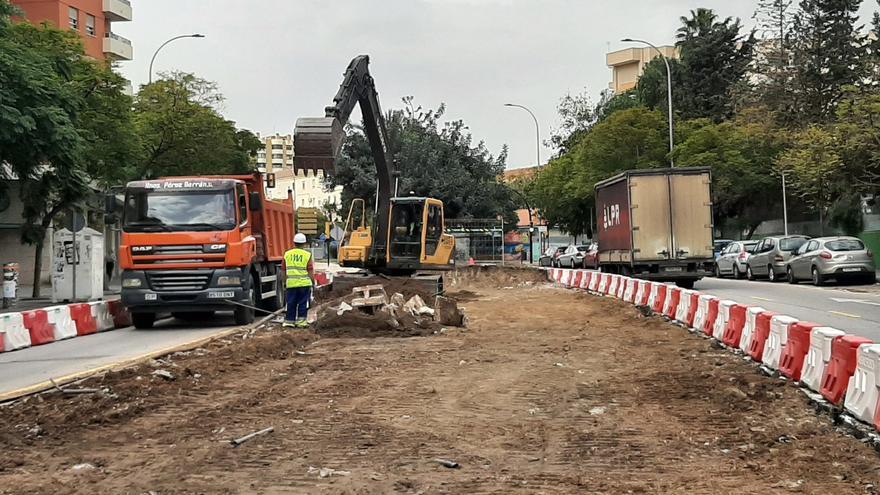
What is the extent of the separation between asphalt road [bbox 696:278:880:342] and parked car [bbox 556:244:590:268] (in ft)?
77.6

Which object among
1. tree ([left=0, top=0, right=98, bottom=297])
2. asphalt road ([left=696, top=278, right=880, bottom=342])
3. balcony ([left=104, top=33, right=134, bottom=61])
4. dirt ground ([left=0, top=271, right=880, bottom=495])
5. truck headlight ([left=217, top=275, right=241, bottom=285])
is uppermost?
balcony ([left=104, top=33, right=134, bottom=61])

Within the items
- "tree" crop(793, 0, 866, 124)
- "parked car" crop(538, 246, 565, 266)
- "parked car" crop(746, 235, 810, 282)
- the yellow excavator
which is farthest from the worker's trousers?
"parked car" crop(538, 246, 565, 266)

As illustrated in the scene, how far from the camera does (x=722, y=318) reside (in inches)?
533

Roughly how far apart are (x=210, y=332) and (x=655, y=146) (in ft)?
115

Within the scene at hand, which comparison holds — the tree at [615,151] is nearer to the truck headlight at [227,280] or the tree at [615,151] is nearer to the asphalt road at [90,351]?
the asphalt road at [90,351]

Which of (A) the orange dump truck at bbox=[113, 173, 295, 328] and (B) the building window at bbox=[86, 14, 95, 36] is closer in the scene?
(A) the orange dump truck at bbox=[113, 173, 295, 328]

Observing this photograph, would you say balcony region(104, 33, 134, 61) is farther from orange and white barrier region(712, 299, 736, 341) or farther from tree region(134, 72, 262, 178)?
orange and white barrier region(712, 299, 736, 341)

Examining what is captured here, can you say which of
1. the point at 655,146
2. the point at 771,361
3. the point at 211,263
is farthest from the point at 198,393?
the point at 655,146

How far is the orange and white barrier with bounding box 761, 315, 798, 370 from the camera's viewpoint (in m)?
10.1

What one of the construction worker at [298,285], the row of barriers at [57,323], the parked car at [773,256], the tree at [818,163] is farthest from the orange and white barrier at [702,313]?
the tree at [818,163]

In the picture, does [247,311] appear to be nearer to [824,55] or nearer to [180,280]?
[180,280]

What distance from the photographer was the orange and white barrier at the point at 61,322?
664 inches

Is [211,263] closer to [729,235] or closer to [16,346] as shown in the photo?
[16,346]

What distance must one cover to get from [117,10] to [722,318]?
5134 cm
